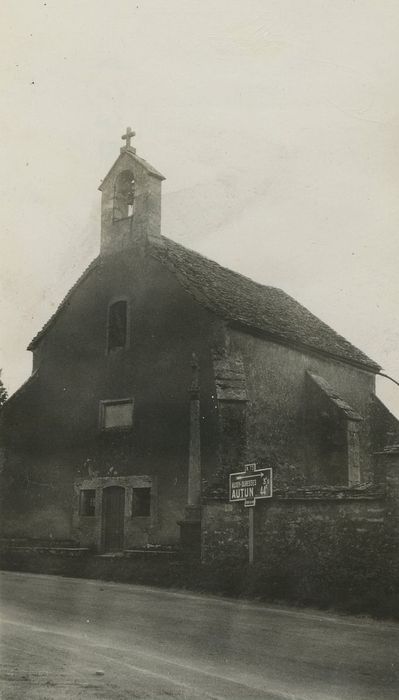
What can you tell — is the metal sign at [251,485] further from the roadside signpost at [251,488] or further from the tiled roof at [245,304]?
the tiled roof at [245,304]

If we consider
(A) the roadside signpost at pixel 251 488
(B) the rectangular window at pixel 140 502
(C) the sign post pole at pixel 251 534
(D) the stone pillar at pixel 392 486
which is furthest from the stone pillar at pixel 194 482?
(D) the stone pillar at pixel 392 486

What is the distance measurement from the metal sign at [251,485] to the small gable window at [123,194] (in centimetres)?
1157

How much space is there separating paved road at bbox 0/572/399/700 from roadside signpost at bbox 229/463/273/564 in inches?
89.2

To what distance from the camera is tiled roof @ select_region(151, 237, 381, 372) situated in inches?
882

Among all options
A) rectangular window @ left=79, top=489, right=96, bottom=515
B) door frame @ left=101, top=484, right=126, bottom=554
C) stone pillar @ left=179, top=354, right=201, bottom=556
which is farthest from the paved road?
rectangular window @ left=79, top=489, right=96, bottom=515

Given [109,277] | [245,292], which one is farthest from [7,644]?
[245,292]

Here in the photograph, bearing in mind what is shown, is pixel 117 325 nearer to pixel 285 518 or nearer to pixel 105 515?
pixel 105 515

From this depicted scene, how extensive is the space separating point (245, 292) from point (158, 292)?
4495 millimetres

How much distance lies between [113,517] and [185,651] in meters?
14.3

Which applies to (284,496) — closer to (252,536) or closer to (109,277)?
(252,536)

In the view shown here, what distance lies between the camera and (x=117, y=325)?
24.1 m

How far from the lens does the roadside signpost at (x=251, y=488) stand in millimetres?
15898

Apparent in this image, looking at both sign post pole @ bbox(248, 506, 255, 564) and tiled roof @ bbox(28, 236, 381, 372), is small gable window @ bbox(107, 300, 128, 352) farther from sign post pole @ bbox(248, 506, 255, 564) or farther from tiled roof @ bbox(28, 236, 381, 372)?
sign post pole @ bbox(248, 506, 255, 564)

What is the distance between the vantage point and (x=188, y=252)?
26.4 meters
